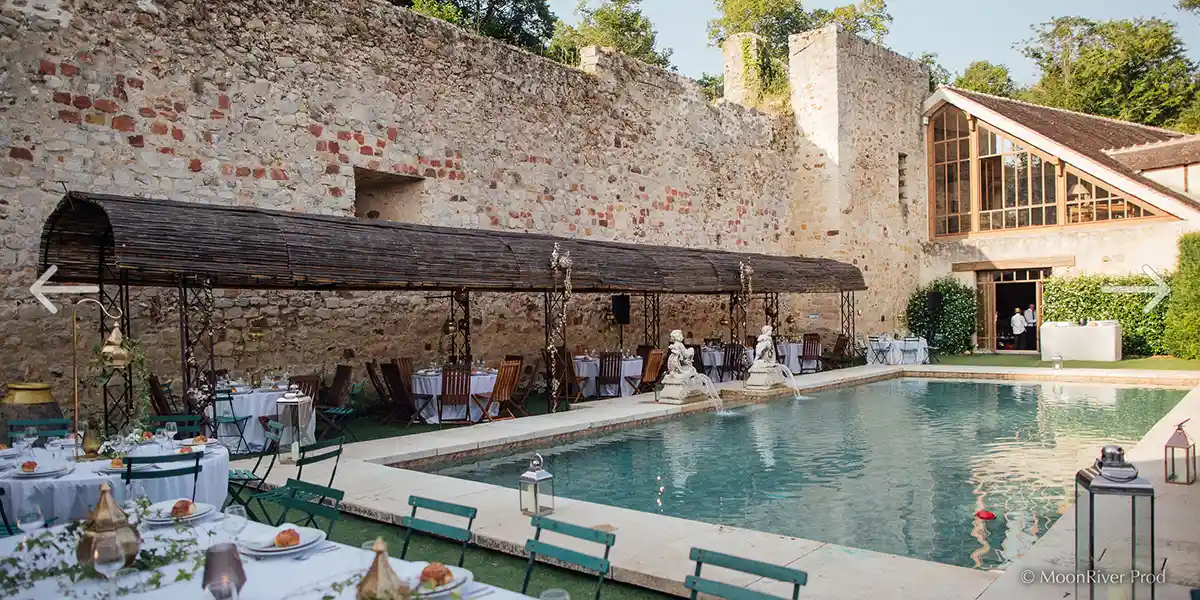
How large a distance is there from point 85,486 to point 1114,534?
5303 mm

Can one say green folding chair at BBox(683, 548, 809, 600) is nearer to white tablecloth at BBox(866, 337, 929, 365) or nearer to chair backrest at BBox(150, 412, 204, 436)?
chair backrest at BBox(150, 412, 204, 436)

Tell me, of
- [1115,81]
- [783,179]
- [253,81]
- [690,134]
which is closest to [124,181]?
[253,81]

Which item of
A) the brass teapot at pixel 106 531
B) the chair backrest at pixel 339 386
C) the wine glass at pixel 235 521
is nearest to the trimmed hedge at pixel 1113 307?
the chair backrest at pixel 339 386

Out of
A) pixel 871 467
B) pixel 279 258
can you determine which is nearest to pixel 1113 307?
pixel 871 467

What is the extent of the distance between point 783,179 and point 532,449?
13.5 meters

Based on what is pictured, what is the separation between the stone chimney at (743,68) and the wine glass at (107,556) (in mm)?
19847

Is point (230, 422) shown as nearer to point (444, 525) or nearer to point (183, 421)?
point (183, 421)

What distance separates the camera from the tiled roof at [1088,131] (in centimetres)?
1812

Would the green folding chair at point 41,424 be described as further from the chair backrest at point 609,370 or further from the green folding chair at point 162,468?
the chair backrest at point 609,370

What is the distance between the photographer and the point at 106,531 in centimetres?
273

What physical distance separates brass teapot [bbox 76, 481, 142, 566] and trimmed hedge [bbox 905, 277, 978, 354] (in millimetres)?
20149

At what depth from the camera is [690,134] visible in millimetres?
17672

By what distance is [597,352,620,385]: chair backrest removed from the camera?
1259 cm

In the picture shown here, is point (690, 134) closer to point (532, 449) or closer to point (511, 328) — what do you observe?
point (511, 328)
